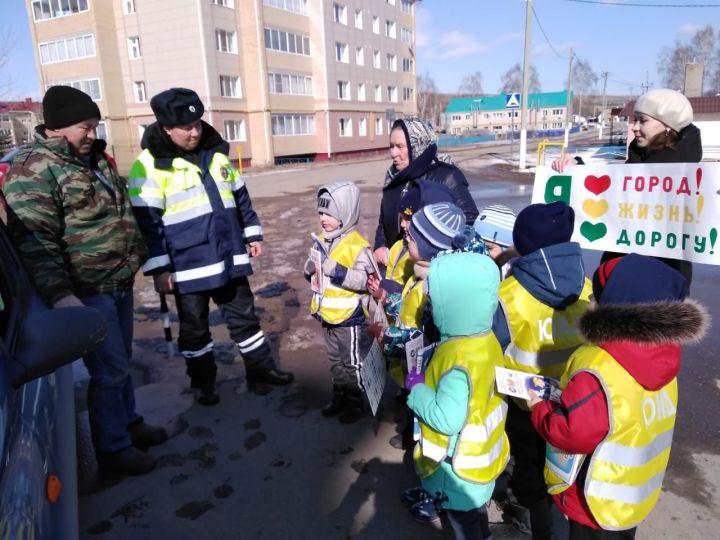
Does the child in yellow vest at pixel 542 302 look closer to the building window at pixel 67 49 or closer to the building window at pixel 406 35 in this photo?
the building window at pixel 67 49

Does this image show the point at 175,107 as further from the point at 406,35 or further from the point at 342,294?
the point at 406,35

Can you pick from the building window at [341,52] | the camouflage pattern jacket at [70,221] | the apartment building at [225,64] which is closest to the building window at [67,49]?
the apartment building at [225,64]

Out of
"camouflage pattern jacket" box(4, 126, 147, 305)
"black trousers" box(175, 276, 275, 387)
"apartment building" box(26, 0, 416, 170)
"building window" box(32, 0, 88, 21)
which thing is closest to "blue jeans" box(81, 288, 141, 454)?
"camouflage pattern jacket" box(4, 126, 147, 305)

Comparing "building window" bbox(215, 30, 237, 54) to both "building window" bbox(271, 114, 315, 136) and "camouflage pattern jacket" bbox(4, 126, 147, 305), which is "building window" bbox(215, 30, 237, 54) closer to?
"building window" bbox(271, 114, 315, 136)

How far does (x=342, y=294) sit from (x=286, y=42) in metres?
36.2

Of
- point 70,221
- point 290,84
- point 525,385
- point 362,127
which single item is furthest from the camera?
point 362,127

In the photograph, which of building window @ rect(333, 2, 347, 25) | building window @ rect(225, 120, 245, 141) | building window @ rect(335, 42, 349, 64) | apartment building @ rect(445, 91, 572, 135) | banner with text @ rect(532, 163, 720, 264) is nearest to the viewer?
banner with text @ rect(532, 163, 720, 264)

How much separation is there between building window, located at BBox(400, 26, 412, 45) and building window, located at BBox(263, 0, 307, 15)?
14.8 metres

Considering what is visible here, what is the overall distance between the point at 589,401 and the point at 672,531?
1314 mm

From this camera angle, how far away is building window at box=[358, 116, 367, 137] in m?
42.2

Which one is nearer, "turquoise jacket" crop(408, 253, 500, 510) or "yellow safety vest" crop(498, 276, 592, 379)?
"turquoise jacket" crop(408, 253, 500, 510)

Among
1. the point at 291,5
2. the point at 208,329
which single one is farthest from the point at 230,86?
the point at 208,329

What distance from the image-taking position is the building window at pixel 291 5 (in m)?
34.0

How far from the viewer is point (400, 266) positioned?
3146 mm
